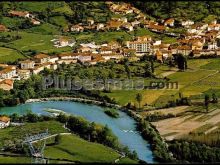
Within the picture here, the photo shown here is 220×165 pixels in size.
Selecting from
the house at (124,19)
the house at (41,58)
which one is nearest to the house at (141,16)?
the house at (124,19)

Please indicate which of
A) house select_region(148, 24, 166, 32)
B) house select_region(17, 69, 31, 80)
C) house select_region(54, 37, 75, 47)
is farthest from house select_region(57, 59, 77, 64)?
house select_region(148, 24, 166, 32)

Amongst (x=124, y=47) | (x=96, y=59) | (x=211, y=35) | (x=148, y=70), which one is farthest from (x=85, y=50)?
(x=211, y=35)

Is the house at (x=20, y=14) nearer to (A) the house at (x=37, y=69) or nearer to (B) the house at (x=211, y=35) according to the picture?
(A) the house at (x=37, y=69)

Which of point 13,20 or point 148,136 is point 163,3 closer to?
point 13,20

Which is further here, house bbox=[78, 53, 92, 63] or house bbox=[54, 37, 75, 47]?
house bbox=[54, 37, 75, 47]

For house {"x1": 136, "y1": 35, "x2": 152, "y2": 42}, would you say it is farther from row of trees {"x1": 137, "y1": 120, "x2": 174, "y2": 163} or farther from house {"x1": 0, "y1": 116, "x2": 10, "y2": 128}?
house {"x1": 0, "y1": 116, "x2": 10, "y2": 128}

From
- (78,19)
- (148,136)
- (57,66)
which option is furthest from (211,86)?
(78,19)
